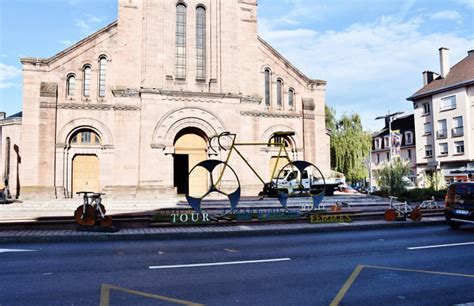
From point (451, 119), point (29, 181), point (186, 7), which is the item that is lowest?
point (29, 181)

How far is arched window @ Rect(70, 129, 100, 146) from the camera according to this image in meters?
24.8

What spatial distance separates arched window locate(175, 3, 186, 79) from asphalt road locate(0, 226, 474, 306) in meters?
18.3

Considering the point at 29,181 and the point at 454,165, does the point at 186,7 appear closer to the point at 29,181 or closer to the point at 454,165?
the point at 29,181

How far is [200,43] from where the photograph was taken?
27469 mm

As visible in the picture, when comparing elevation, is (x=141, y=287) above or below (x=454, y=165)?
below

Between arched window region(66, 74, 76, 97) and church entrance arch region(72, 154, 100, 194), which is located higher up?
arched window region(66, 74, 76, 97)

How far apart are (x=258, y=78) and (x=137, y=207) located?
1494 centimetres

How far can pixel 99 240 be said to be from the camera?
1091cm

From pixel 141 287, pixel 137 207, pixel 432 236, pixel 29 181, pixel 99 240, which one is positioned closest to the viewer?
pixel 141 287

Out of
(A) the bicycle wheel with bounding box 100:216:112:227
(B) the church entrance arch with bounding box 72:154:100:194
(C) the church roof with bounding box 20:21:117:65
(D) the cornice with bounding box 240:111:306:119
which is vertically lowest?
(A) the bicycle wheel with bounding box 100:216:112:227

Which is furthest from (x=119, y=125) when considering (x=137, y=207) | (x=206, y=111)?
(x=137, y=207)

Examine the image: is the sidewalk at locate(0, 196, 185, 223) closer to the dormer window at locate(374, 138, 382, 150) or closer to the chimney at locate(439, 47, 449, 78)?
the chimney at locate(439, 47, 449, 78)

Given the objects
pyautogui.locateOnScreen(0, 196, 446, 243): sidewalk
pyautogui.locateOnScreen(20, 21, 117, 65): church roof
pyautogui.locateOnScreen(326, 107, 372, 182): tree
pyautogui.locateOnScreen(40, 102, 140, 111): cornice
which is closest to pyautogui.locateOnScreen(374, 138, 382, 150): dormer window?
pyautogui.locateOnScreen(326, 107, 372, 182): tree

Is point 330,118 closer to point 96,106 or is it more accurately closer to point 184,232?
point 96,106
